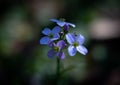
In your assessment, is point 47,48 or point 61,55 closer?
point 61,55

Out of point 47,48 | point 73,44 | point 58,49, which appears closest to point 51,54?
point 58,49

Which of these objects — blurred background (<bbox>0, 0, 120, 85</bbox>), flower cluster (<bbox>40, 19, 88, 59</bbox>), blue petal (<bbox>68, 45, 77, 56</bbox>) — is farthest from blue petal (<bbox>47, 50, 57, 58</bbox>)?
blurred background (<bbox>0, 0, 120, 85</bbox>)

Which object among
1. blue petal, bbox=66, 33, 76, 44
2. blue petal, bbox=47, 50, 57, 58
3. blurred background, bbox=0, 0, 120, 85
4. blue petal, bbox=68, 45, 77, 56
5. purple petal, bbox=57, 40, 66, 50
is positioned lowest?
blurred background, bbox=0, 0, 120, 85

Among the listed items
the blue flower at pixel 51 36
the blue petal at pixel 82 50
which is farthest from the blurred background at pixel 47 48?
the blue petal at pixel 82 50

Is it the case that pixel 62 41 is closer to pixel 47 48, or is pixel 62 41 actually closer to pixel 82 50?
pixel 82 50

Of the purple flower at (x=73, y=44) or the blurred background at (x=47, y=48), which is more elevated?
the purple flower at (x=73, y=44)

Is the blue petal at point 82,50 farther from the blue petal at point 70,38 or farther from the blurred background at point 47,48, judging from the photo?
the blurred background at point 47,48

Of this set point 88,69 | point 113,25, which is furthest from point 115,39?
point 88,69

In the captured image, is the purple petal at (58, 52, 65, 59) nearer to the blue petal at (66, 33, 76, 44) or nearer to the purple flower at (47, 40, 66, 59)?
the purple flower at (47, 40, 66, 59)

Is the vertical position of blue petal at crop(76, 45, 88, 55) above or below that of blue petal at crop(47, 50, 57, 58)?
above

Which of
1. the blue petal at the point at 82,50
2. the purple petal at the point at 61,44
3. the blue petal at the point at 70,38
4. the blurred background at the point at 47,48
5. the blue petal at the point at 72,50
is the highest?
the blue petal at the point at 70,38
